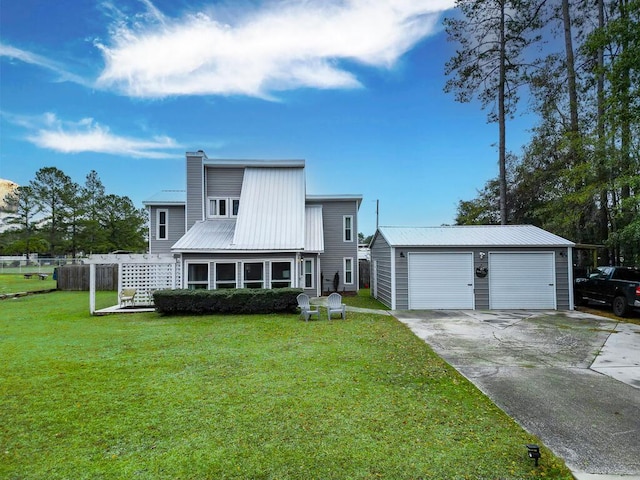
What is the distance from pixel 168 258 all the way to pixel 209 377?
355 inches

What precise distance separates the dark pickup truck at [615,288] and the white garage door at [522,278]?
4.84 feet

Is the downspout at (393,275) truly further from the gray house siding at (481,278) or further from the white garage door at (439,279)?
the white garage door at (439,279)

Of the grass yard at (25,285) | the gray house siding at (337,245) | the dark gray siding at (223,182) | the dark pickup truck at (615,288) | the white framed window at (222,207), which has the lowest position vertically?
the grass yard at (25,285)

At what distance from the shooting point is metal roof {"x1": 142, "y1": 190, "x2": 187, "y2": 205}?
1842cm

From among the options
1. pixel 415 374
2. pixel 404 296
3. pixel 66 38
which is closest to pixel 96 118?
pixel 66 38

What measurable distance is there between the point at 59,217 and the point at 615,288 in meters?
47.1

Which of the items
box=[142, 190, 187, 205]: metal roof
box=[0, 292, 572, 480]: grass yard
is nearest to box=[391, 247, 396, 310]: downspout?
box=[0, 292, 572, 480]: grass yard

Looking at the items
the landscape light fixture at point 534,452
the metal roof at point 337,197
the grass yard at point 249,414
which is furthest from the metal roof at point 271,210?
the landscape light fixture at point 534,452

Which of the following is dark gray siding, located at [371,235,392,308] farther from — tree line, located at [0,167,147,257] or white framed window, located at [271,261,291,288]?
tree line, located at [0,167,147,257]

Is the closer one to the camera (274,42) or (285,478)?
(285,478)

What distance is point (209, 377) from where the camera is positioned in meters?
5.34

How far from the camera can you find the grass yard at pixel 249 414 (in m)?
3.00

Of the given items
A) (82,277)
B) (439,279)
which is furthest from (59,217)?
(439,279)

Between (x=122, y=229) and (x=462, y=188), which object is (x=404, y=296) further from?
(x=122, y=229)
